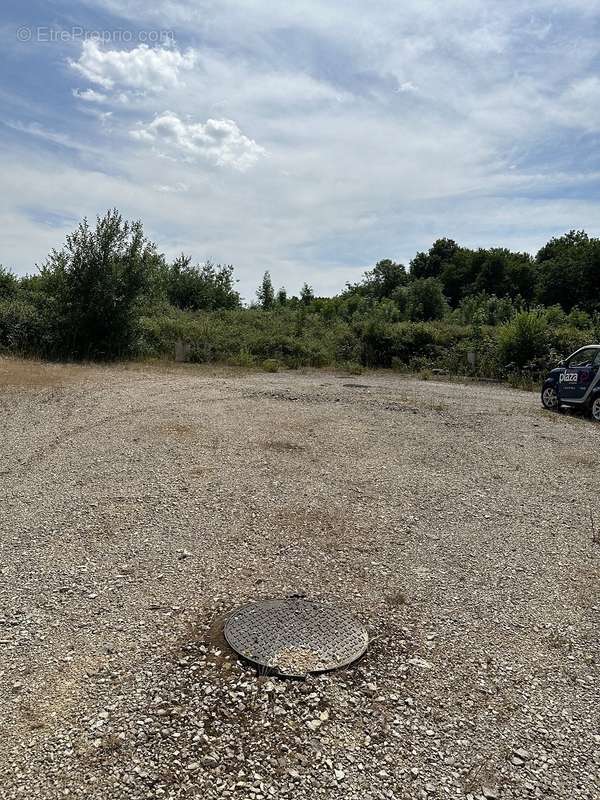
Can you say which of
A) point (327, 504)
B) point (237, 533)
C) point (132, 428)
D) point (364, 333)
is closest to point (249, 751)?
point (237, 533)

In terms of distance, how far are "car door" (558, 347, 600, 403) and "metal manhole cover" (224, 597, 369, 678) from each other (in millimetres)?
9224

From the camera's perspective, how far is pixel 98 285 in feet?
62.8

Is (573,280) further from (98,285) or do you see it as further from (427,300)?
(98,285)

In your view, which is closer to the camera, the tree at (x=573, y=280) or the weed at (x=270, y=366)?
the weed at (x=270, y=366)

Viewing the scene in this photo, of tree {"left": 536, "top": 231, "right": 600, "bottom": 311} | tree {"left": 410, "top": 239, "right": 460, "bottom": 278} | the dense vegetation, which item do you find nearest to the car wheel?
the dense vegetation

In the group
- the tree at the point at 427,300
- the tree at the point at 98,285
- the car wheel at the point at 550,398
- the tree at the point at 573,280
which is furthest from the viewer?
the tree at the point at 573,280

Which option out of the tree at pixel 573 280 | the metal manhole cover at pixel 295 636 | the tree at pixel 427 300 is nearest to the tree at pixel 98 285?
the metal manhole cover at pixel 295 636

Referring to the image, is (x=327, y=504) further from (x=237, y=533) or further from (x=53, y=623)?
(x=53, y=623)

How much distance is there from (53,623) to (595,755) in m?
3.08

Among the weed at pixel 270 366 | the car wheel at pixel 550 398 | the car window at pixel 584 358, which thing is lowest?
the weed at pixel 270 366

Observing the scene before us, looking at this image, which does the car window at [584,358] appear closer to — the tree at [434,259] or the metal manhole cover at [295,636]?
the metal manhole cover at [295,636]

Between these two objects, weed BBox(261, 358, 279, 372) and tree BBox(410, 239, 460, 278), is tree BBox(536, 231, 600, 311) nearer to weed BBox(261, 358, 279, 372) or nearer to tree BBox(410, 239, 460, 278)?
tree BBox(410, 239, 460, 278)

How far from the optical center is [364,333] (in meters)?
23.1

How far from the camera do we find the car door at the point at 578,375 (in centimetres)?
1128
